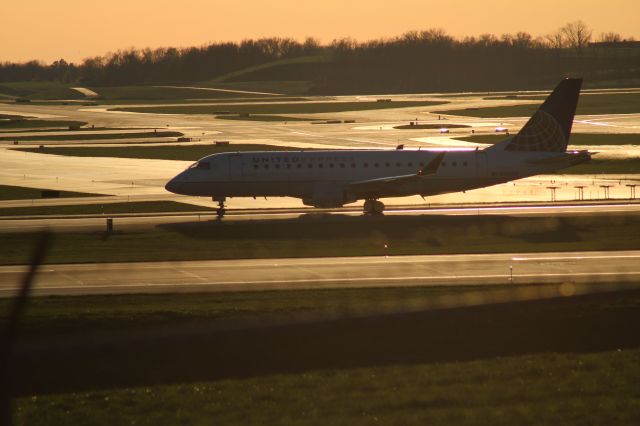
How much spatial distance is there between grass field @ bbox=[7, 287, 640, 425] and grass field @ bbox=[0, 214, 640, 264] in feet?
58.6

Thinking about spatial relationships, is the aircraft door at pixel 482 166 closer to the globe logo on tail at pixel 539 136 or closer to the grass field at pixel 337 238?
the globe logo on tail at pixel 539 136

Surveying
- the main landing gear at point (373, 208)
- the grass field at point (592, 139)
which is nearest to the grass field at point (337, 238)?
the main landing gear at point (373, 208)

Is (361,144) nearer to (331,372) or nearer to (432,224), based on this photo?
(432,224)

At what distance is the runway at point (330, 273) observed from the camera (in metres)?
38.9

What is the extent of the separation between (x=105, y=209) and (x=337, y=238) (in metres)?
20.1

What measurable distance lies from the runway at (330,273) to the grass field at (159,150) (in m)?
61.0

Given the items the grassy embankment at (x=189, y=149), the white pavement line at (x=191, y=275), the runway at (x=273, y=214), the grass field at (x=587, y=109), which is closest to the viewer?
the white pavement line at (x=191, y=275)

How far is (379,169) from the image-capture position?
6178cm

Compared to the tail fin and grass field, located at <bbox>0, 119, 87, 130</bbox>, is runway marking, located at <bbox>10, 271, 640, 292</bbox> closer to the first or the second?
the tail fin

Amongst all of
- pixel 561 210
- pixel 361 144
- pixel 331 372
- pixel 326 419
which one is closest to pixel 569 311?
pixel 331 372

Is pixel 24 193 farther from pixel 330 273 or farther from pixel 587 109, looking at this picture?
pixel 587 109

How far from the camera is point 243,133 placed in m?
141

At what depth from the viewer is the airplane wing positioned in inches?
2372

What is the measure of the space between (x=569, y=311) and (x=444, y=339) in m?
4.59
